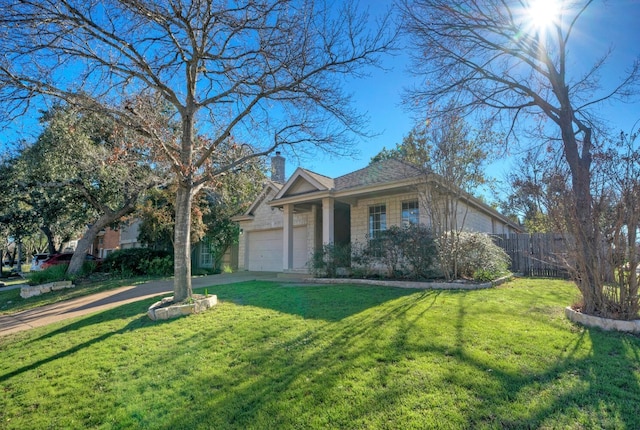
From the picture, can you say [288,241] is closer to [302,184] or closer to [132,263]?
[302,184]

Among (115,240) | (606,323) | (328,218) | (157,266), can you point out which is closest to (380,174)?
(328,218)

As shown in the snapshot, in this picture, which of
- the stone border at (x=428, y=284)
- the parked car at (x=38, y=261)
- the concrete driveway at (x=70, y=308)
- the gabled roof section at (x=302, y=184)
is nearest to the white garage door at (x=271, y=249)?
the gabled roof section at (x=302, y=184)

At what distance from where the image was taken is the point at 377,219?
13.3 meters

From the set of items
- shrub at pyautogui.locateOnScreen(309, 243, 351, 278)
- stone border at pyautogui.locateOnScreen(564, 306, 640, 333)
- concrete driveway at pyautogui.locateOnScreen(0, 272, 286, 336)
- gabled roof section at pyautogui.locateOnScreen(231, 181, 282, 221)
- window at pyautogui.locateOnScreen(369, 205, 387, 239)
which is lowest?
concrete driveway at pyautogui.locateOnScreen(0, 272, 286, 336)

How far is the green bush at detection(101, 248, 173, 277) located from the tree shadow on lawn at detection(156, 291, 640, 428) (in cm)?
1385

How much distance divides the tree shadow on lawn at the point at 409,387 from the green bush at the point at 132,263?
45.4ft

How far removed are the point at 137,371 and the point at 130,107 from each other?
5428 millimetres

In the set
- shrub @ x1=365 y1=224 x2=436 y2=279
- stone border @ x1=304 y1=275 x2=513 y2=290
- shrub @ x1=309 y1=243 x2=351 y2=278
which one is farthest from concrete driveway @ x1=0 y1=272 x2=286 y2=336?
shrub @ x1=365 y1=224 x2=436 y2=279

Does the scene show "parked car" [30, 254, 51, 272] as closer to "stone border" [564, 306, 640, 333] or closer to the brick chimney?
the brick chimney

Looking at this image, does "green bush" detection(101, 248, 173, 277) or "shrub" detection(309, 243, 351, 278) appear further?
"green bush" detection(101, 248, 173, 277)

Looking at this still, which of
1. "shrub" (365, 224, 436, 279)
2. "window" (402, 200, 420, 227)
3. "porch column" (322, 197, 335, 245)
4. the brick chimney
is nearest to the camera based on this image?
"shrub" (365, 224, 436, 279)

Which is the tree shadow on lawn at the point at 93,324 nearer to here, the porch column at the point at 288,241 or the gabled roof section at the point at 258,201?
the porch column at the point at 288,241

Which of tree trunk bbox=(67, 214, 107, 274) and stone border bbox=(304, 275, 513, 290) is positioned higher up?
tree trunk bbox=(67, 214, 107, 274)

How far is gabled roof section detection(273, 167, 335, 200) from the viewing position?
13.5 meters
